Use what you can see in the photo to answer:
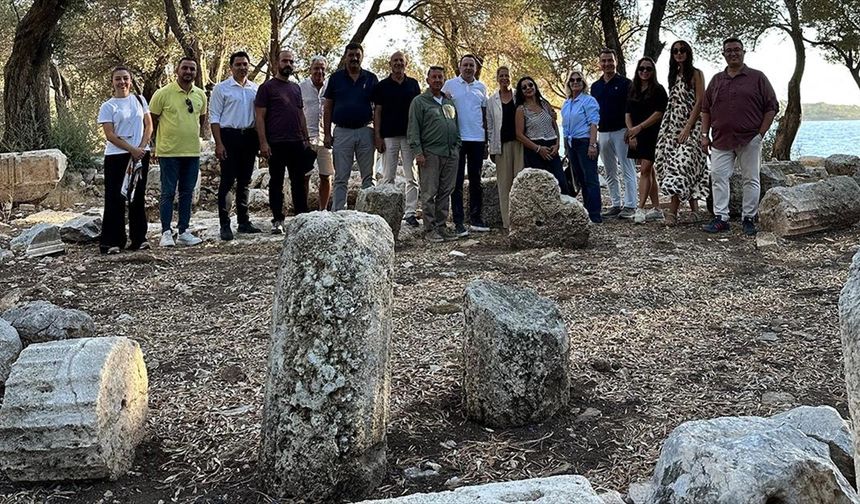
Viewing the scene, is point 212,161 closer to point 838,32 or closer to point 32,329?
point 32,329

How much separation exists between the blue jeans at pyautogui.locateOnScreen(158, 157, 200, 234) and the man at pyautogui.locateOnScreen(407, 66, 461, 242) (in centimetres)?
234

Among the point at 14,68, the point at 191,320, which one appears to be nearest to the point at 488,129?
the point at 191,320

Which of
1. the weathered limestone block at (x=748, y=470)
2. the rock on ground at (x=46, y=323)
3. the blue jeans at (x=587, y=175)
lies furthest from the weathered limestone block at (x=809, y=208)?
the rock on ground at (x=46, y=323)

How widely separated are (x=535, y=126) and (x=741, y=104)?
2.17 metres

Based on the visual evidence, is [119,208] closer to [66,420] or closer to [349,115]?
[349,115]

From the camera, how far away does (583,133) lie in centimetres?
902

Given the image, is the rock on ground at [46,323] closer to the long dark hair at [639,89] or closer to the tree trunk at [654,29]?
the long dark hair at [639,89]

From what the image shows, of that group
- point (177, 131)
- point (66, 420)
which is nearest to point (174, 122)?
point (177, 131)

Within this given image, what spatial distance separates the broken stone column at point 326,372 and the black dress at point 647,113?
21.6 feet

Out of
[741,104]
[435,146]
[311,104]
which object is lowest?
[435,146]

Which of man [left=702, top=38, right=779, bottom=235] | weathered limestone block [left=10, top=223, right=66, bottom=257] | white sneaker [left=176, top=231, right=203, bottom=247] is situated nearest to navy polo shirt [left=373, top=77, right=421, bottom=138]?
white sneaker [left=176, top=231, right=203, bottom=247]

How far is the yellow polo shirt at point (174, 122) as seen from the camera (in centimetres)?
793

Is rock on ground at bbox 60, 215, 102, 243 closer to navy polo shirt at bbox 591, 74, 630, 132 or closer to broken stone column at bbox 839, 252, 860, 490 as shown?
navy polo shirt at bbox 591, 74, 630, 132

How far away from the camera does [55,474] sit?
9.96 feet
